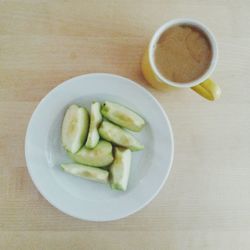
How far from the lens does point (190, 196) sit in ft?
2.31

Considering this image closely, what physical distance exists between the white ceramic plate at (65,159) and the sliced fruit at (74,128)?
20mm

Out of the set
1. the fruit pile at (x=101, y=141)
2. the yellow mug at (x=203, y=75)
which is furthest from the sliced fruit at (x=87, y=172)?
the yellow mug at (x=203, y=75)

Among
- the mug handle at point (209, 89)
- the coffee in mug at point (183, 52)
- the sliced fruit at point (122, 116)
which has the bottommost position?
the sliced fruit at point (122, 116)

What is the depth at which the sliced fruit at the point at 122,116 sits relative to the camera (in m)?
0.65

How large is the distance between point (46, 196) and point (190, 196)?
28cm


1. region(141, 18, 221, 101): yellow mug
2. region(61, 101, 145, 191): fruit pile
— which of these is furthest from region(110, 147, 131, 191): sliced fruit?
region(141, 18, 221, 101): yellow mug

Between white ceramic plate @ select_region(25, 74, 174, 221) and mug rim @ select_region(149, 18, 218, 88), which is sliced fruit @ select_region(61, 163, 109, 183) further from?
mug rim @ select_region(149, 18, 218, 88)

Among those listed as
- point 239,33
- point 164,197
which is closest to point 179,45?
point 239,33

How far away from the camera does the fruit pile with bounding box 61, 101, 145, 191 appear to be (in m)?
0.64

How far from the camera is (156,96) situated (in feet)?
2.29

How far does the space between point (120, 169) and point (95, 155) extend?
2.0 inches

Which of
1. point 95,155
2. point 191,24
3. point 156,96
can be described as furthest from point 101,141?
point 191,24

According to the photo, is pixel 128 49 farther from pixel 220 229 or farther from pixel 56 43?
pixel 220 229

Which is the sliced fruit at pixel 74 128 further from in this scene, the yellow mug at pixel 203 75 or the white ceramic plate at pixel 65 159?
the yellow mug at pixel 203 75
